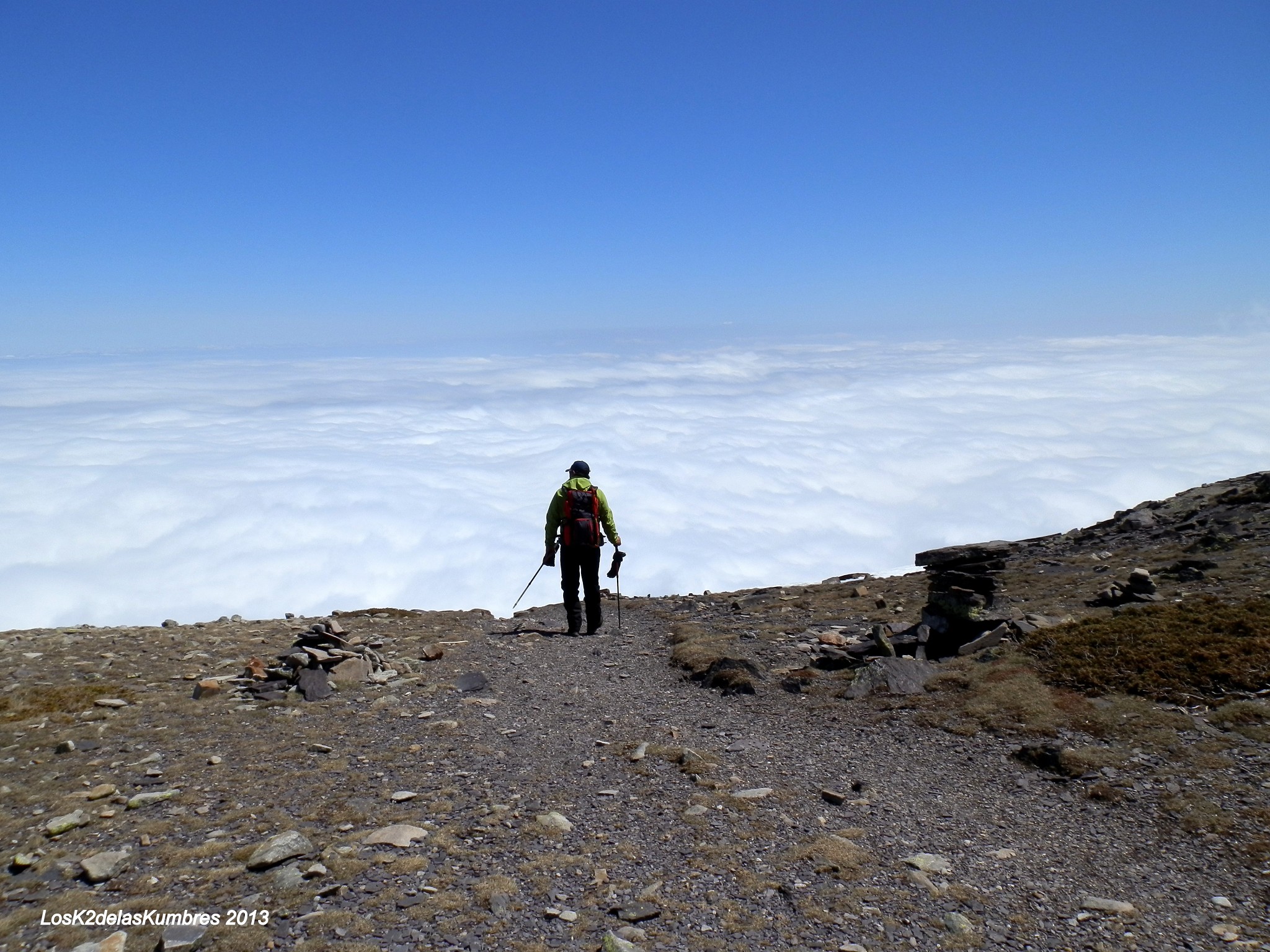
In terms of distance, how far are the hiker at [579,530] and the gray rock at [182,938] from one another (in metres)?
9.05

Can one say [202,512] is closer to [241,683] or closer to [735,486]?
[735,486]

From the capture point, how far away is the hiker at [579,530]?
13.4m

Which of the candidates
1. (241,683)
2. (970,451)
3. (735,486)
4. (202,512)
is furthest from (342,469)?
(241,683)

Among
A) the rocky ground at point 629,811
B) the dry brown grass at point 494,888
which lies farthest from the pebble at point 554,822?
the dry brown grass at point 494,888

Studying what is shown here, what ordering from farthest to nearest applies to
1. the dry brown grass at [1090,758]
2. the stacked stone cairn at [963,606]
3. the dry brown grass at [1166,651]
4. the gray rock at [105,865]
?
1. the stacked stone cairn at [963,606]
2. the dry brown grass at [1166,651]
3. the dry brown grass at [1090,758]
4. the gray rock at [105,865]

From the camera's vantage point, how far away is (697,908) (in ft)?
15.2

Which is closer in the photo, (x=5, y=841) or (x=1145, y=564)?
(x=5, y=841)

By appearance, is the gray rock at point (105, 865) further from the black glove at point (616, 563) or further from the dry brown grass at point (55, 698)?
the black glove at point (616, 563)

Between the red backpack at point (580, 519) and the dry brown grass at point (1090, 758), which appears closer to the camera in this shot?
the dry brown grass at point (1090, 758)

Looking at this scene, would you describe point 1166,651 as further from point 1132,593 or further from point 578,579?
point 578,579

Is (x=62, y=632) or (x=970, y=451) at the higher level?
(x=62, y=632)

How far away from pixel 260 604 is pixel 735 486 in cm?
9734

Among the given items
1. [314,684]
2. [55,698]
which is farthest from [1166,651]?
[55,698]

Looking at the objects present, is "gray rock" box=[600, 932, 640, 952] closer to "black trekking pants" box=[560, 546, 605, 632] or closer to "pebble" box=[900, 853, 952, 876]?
"pebble" box=[900, 853, 952, 876]
